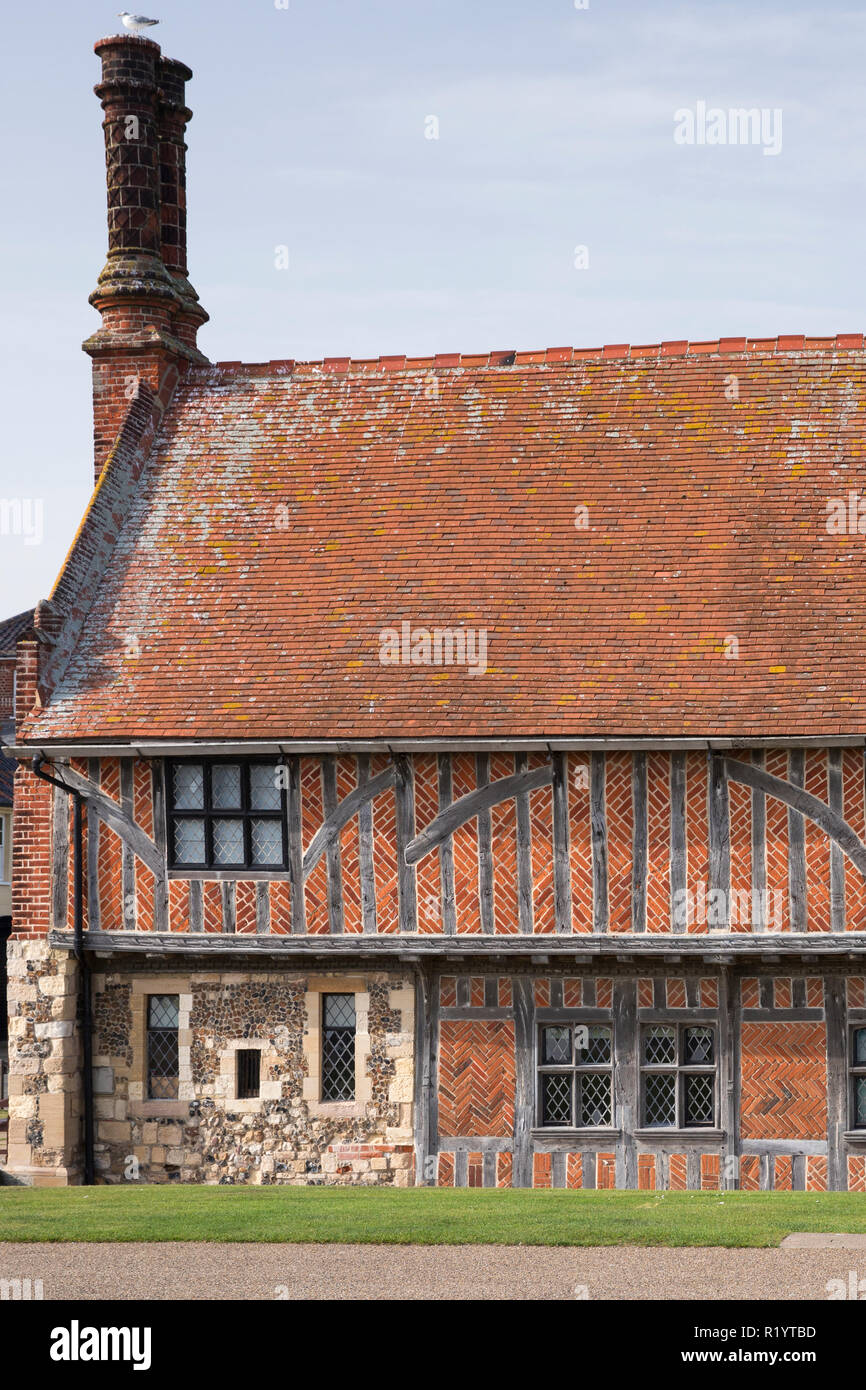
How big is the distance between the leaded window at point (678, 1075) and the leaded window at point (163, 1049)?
15.3 feet

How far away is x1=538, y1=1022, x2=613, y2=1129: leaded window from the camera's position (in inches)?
653

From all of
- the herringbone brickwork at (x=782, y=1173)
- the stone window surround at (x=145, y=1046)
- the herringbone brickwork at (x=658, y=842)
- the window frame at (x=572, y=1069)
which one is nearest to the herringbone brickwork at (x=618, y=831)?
the herringbone brickwork at (x=658, y=842)

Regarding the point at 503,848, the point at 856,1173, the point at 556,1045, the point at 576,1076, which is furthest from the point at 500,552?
the point at 856,1173

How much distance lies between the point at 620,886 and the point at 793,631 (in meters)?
3.00

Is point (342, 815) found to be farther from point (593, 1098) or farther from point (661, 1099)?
point (661, 1099)

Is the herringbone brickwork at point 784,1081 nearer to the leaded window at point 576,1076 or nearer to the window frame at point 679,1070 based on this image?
the window frame at point 679,1070

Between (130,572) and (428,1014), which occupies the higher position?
(130,572)

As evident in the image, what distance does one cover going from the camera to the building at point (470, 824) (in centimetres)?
1620

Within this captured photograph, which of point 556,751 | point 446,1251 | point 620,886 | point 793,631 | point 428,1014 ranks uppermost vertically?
point 793,631

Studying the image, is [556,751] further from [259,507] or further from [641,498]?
[259,507]

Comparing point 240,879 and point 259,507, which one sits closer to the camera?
point 240,879

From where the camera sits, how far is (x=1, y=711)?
3003 cm
